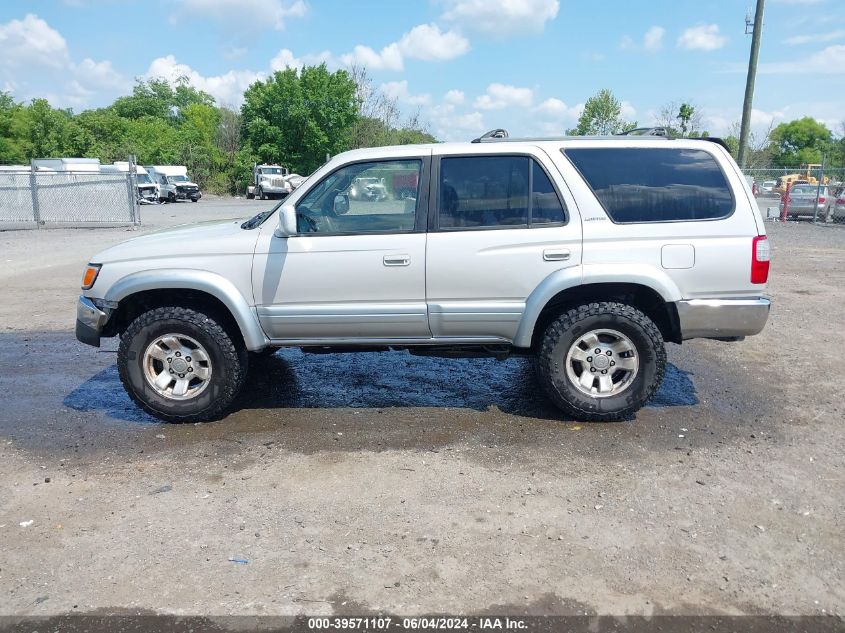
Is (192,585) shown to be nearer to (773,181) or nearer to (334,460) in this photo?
(334,460)

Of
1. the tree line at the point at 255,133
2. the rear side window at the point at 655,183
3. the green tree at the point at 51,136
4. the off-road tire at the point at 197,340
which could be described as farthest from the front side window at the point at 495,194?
the green tree at the point at 51,136

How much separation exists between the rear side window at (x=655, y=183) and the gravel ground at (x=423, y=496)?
1.54 meters

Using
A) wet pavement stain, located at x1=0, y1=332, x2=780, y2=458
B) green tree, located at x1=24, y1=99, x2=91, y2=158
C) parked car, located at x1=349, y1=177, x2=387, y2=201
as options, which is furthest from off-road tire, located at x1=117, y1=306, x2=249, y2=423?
green tree, located at x1=24, y1=99, x2=91, y2=158

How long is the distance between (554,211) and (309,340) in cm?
201

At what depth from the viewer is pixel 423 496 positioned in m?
4.01

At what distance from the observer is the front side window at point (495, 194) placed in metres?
5.00

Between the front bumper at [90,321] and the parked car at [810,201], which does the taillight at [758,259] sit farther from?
the parked car at [810,201]

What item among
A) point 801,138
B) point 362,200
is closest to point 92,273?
point 362,200

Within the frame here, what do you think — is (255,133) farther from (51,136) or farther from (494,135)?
(494,135)

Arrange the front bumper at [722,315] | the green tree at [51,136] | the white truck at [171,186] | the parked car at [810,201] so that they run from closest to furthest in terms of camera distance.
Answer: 1. the front bumper at [722,315]
2. the parked car at [810,201]
3. the white truck at [171,186]
4. the green tree at [51,136]

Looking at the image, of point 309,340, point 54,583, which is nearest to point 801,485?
point 309,340

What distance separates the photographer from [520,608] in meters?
2.98

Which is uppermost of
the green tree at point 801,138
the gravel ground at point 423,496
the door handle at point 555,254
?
the green tree at point 801,138

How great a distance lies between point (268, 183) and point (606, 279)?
42.9m
